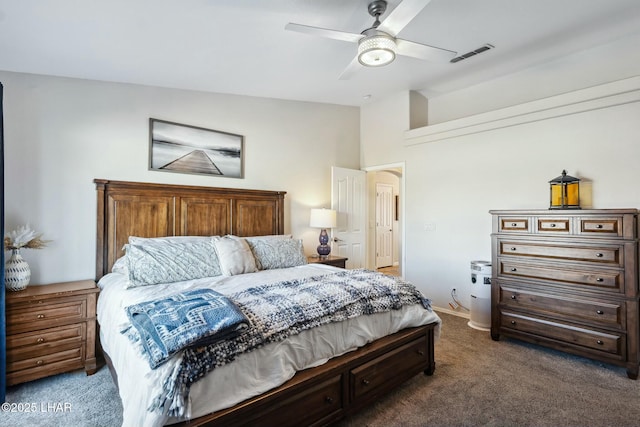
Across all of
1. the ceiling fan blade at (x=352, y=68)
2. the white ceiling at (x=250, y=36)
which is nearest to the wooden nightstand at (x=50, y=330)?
the white ceiling at (x=250, y=36)

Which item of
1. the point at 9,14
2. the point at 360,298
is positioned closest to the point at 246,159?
the point at 9,14

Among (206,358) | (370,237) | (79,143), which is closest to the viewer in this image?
(206,358)

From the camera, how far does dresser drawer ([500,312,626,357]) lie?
8.53ft

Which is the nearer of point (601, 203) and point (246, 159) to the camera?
point (601, 203)

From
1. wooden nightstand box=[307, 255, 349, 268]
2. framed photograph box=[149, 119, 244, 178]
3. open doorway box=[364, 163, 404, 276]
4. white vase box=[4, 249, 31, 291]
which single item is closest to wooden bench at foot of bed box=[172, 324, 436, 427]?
wooden nightstand box=[307, 255, 349, 268]

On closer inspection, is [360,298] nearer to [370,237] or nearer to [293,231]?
[293,231]

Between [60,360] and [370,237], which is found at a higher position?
Answer: [370,237]

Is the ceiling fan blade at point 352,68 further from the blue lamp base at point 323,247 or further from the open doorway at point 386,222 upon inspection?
the open doorway at point 386,222

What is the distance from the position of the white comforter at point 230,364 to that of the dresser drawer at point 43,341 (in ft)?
0.74

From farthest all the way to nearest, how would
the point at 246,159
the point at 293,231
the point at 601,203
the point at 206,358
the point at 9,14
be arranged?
the point at 293,231, the point at 246,159, the point at 601,203, the point at 9,14, the point at 206,358

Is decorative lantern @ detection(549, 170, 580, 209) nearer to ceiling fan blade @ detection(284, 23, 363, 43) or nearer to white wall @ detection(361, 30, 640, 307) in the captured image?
white wall @ detection(361, 30, 640, 307)

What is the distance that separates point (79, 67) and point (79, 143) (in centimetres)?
66

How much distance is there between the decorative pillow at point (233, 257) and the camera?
288 centimetres

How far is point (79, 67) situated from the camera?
275cm
